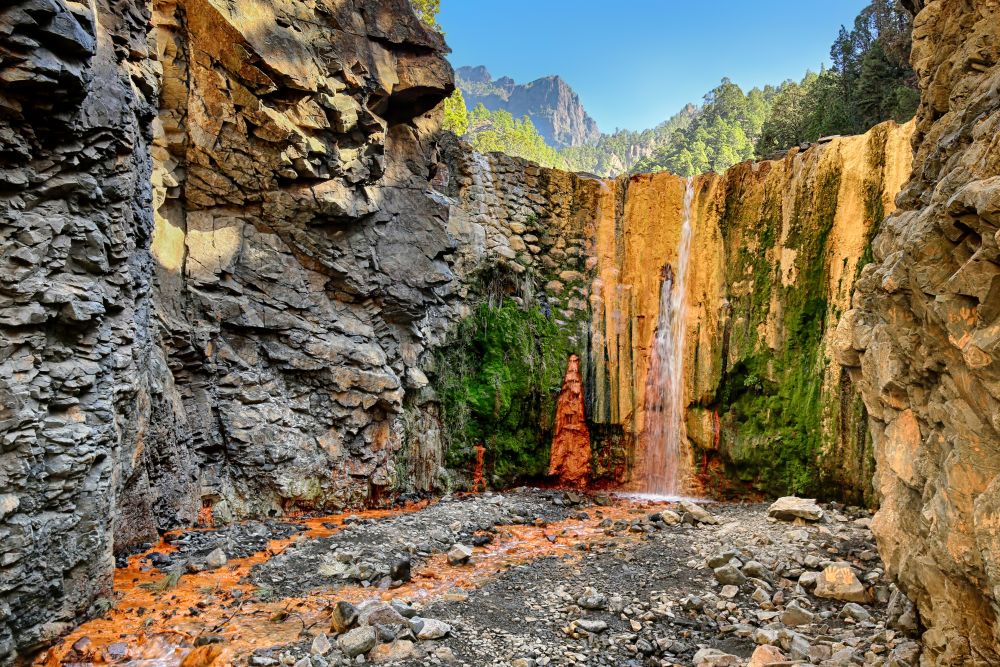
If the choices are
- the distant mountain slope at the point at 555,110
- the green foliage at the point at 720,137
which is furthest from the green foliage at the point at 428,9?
the distant mountain slope at the point at 555,110

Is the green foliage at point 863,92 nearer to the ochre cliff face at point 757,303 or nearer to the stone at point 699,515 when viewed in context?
the ochre cliff face at point 757,303

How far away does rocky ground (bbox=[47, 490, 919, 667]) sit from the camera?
5.62 meters

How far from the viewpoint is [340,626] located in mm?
6121

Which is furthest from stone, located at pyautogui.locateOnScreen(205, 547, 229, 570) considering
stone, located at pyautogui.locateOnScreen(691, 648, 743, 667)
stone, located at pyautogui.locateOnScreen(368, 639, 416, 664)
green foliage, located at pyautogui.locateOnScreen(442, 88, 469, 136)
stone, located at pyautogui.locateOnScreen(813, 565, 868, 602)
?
green foliage, located at pyautogui.locateOnScreen(442, 88, 469, 136)

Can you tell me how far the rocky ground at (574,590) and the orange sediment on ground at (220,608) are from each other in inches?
1.9

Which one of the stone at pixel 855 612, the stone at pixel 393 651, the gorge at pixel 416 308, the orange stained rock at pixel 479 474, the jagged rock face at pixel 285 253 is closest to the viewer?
the gorge at pixel 416 308

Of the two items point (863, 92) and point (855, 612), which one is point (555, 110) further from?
point (855, 612)

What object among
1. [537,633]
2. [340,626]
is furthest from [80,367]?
[537,633]

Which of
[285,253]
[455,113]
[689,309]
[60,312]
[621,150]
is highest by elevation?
[621,150]

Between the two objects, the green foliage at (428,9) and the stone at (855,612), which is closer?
the stone at (855,612)

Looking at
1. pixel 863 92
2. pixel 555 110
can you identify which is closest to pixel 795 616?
pixel 863 92

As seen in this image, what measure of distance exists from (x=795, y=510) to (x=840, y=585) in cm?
319

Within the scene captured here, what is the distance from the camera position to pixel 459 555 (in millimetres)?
8703

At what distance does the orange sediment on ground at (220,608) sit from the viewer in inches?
225
